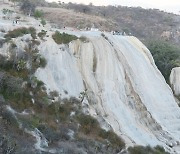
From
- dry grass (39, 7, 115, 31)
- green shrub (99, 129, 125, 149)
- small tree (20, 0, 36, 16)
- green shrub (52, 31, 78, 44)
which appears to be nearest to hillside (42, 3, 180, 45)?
dry grass (39, 7, 115, 31)

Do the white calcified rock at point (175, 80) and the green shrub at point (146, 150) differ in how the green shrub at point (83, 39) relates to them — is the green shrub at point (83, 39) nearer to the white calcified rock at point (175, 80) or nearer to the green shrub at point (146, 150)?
the green shrub at point (146, 150)

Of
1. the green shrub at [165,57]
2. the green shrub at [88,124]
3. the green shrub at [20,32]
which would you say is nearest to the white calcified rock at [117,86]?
the green shrub at [88,124]

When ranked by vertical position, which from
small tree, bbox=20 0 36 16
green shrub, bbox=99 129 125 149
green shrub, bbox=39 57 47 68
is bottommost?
green shrub, bbox=99 129 125 149

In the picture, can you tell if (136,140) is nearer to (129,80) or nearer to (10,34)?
(129,80)

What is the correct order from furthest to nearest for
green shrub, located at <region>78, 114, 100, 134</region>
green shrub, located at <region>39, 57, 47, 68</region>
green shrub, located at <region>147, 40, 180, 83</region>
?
1. green shrub, located at <region>147, 40, 180, 83</region>
2. green shrub, located at <region>39, 57, 47, 68</region>
3. green shrub, located at <region>78, 114, 100, 134</region>

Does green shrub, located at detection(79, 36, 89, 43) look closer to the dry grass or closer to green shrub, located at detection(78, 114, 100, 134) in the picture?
green shrub, located at detection(78, 114, 100, 134)

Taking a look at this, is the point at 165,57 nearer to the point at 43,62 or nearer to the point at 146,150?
the point at 43,62

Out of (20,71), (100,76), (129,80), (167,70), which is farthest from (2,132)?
(167,70)
